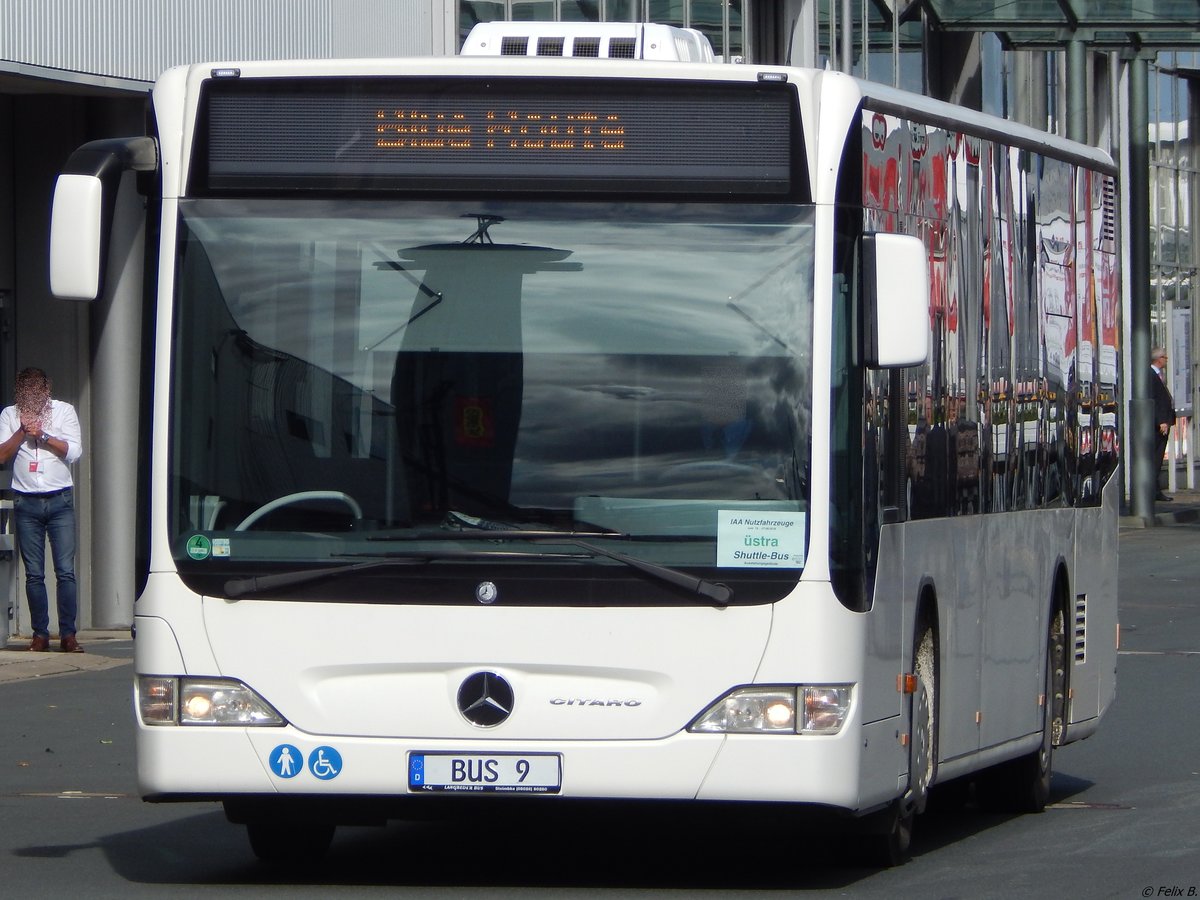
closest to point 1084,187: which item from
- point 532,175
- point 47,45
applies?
point 532,175

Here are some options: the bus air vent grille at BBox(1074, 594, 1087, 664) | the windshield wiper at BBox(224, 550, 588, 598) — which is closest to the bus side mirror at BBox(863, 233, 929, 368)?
the windshield wiper at BBox(224, 550, 588, 598)

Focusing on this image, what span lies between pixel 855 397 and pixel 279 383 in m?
1.79

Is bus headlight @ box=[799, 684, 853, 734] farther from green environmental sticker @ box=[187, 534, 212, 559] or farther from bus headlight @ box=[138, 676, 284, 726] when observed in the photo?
green environmental sticker @ box=[187, 534, 212, 559]

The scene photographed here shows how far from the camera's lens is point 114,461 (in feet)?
63.0

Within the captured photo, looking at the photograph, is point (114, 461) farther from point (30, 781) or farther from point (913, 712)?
point (913, 712)

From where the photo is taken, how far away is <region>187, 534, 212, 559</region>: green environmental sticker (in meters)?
8.08

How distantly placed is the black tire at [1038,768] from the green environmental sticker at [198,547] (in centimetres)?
406

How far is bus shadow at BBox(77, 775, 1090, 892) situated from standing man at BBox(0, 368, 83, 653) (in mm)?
6855

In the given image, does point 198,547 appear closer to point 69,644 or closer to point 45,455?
point 45,455

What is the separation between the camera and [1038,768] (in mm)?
10852

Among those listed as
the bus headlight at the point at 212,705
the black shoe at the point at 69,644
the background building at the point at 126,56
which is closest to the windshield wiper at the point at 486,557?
the bus headlight at the point at 212,705

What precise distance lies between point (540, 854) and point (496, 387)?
216 cm

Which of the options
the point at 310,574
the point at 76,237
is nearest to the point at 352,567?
the point at 310,574

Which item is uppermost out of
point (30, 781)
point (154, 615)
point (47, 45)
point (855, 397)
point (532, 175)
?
point (47, 45)
